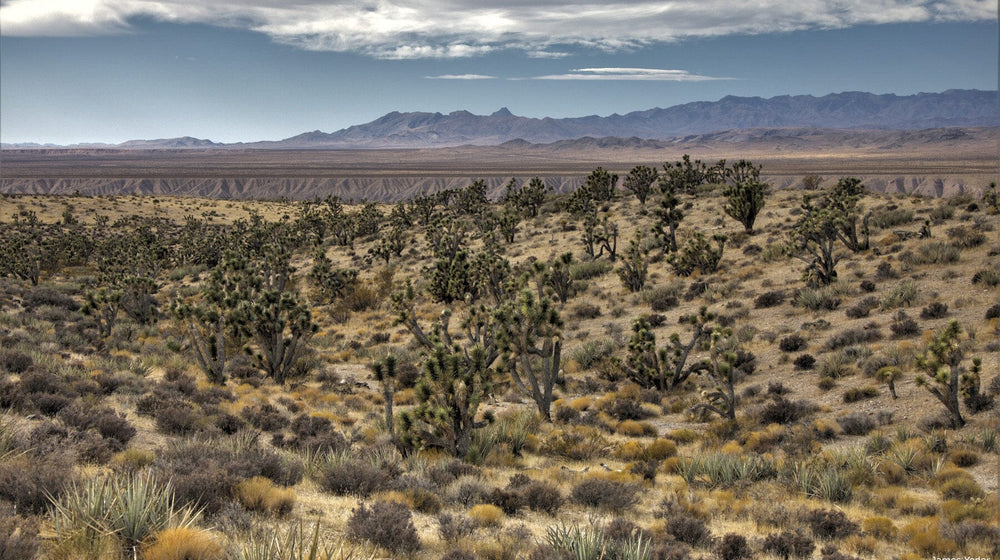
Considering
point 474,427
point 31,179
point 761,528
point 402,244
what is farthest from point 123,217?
point 31,179

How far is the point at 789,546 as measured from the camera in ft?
23.1

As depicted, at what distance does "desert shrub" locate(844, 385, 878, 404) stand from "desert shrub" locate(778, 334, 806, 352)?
4036 mm

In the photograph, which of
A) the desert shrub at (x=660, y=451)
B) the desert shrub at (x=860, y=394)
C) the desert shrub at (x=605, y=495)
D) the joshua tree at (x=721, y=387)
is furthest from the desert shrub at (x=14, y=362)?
the desert shrub at (x=860, y=394)

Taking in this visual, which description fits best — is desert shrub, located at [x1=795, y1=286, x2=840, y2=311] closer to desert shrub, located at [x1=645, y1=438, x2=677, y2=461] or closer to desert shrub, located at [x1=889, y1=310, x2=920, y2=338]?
desert shrub, located at [x1=889, y1=310, x2=920, y2=338]

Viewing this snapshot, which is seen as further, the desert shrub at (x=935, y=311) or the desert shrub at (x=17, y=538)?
the desert shrub at (x=935, y=311)

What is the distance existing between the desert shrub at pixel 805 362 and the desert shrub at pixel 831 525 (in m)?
9.61

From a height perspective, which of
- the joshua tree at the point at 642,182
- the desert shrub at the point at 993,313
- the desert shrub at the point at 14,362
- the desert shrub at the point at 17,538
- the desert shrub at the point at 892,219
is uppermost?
the joshua tree at the point at 642,182

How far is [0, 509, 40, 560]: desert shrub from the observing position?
4.59 m

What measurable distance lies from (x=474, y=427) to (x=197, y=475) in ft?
20.1

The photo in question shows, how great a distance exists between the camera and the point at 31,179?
16462cm

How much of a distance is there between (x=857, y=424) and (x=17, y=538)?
13.9 metres

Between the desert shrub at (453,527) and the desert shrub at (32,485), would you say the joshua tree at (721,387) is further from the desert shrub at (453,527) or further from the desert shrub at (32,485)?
the desert shrub at (32,485)

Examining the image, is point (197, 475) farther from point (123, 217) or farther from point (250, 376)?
point (123, 217)

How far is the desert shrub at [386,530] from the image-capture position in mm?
6230
